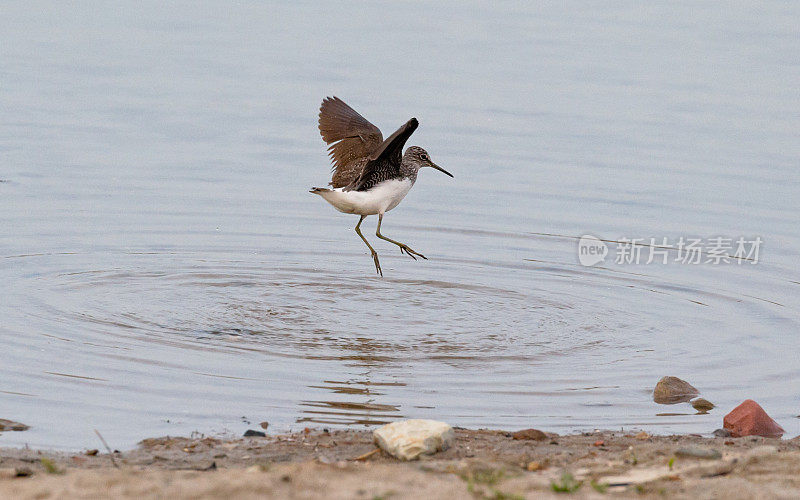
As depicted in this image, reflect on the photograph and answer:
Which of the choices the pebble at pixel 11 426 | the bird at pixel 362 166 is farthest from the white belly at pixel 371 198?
the pebble at pixel 11 426

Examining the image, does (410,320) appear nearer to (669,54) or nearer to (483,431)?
(483,431)

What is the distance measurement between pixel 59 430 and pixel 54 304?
2.79 metres

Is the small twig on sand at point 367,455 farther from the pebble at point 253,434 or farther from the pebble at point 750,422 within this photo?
the pebble at point 750,422

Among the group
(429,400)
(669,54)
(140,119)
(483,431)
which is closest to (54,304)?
(429,400)

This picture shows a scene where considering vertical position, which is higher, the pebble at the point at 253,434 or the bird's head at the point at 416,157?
the bird's head at the point at 416,157

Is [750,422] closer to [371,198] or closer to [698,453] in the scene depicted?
[698,453]

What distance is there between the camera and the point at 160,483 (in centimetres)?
514

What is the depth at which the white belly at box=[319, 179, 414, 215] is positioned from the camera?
1003cm

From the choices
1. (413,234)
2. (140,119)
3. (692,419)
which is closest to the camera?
(692,419)

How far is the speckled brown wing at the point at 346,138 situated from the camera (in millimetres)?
10438

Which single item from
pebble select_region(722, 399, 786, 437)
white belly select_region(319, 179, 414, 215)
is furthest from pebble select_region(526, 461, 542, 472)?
white belly select_region(319, 179, 414, 215)

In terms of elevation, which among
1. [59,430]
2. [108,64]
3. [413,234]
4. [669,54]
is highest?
[669,54]

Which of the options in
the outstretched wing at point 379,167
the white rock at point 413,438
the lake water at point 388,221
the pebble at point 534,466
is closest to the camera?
the pebble at point 534,466

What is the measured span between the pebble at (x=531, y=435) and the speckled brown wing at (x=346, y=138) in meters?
3.85
